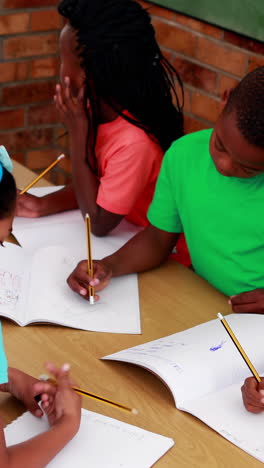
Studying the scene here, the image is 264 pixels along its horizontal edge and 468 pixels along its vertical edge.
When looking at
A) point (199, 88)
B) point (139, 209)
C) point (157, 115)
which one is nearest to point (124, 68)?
point (157, 115)

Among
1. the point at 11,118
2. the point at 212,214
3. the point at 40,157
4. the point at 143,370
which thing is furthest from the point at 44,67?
the point at 143,370

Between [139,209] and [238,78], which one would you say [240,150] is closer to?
[139,209]

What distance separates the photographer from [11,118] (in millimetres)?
2727

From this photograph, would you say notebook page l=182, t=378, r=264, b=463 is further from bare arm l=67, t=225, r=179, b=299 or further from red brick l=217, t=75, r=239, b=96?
red brick l=217, t=75, r=239, b=96

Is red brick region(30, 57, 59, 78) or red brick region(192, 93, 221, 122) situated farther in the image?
red brick region(30, 57, 59, 78)

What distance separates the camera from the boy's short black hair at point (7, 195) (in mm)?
969

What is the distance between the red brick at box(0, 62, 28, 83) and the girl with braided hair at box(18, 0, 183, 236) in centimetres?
100

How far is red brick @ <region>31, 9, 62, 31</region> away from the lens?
8.56 ft

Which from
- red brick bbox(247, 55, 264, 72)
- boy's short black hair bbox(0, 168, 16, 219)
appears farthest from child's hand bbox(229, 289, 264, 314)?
red brick bbox(247, 55, 264, 72)

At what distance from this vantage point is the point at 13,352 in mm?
Result: 1203

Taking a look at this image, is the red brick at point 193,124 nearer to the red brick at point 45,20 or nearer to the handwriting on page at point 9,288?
the red brick at point 45,20

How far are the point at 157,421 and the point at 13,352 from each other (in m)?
0.29

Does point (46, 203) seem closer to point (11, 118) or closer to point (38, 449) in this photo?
point (38, 449)

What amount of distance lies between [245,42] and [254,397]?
4.04 feet
